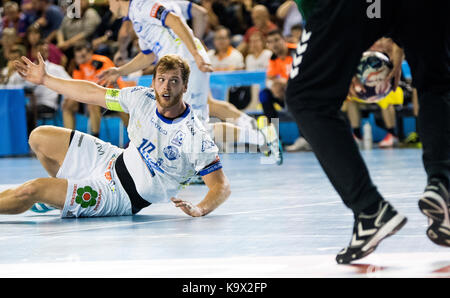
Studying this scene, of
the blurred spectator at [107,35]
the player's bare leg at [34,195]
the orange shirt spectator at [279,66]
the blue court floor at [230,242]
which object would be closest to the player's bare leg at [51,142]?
the blue court floor at [230,242]

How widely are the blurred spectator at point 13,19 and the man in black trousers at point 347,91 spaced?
14068 millimetres

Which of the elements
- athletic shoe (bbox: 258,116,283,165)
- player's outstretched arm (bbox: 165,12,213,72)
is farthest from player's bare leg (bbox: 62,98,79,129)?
player's outstretched arm (bbox: 165,12,213,72)

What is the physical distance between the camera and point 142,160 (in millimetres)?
4797

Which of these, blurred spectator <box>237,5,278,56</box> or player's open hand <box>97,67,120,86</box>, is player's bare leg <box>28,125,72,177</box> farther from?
blurred spectator <box>237,5,278,56</box>

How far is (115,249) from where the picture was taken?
3.53 meters

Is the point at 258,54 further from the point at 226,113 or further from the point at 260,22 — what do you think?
the point at 226,113

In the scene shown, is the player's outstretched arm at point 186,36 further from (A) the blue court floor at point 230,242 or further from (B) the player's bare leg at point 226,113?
(B) the player's bare leg at point 226,113

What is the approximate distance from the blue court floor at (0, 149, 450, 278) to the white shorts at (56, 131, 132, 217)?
0.09m

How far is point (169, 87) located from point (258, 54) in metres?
8.50

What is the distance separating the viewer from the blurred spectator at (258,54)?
42.3 feet

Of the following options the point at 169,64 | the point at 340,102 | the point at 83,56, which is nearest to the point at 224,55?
the point at 83,56

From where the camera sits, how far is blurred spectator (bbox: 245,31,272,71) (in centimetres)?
1290
